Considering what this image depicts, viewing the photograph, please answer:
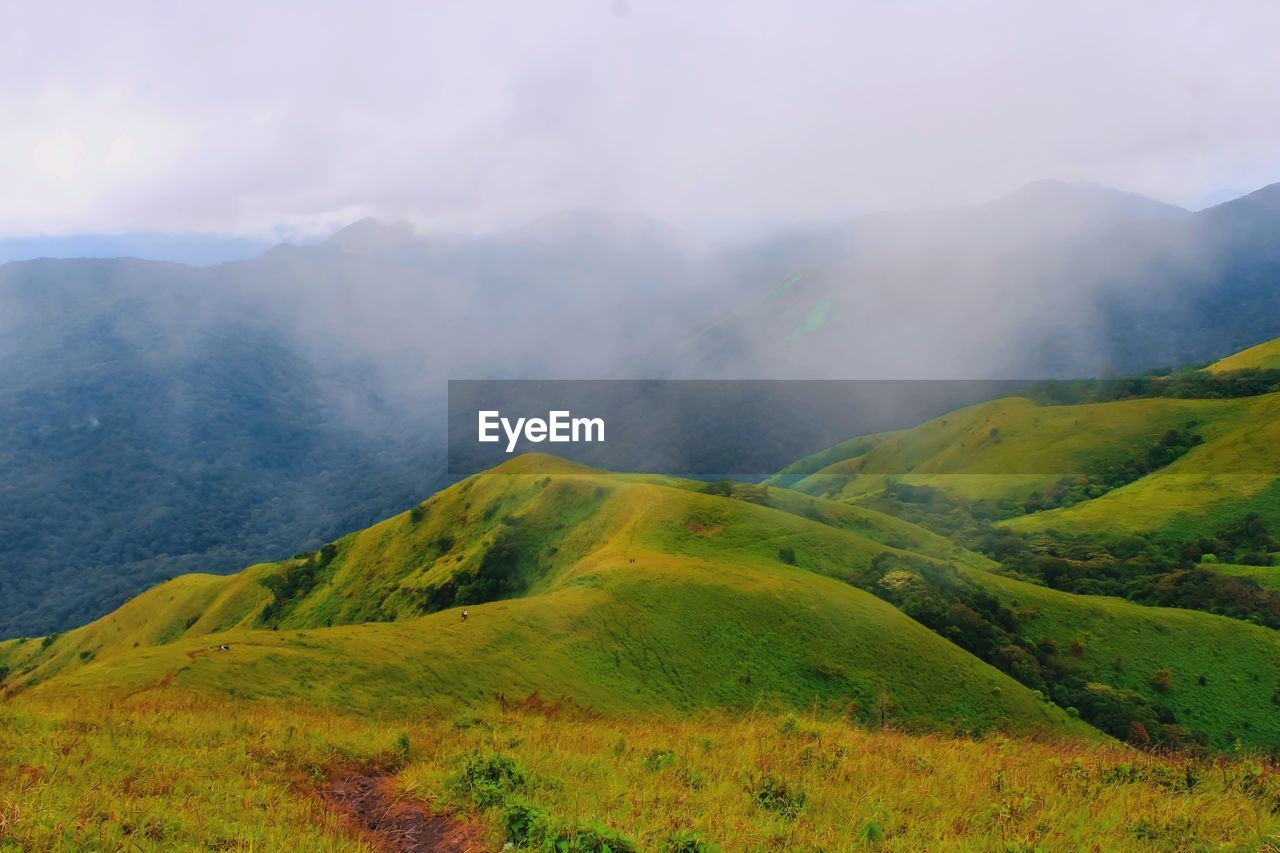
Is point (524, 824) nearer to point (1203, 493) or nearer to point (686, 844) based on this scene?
point (686, 844)

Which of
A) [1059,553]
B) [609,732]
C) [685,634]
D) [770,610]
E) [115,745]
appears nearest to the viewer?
[115,745]

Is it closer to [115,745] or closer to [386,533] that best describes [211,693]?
[115,745]

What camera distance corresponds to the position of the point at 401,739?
49.3ft

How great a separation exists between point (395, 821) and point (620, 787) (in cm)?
351

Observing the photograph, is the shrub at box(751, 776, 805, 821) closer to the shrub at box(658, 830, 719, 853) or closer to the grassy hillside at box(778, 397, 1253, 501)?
the shrub at box(658, 830, 719, 853)

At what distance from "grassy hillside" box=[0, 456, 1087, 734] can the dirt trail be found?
15.3 meters

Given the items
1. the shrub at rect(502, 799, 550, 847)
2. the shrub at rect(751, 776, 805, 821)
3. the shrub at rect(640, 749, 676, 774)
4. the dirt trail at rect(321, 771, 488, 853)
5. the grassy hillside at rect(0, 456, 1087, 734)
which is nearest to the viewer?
the shrub at rect(502, 799, 550, 847)

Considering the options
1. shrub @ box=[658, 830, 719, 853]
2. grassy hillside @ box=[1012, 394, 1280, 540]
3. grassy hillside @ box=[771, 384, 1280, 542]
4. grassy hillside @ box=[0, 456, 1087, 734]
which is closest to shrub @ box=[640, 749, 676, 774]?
shrub @ box=[658, 830, 719, 853]

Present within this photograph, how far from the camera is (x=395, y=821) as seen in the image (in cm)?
1117

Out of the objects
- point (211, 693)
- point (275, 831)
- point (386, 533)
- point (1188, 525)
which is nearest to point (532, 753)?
point (275, 831)

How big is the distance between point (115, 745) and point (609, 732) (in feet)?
31.1

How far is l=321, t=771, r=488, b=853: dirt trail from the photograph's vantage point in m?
10.3

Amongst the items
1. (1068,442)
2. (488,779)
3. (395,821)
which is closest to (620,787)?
(488,779)

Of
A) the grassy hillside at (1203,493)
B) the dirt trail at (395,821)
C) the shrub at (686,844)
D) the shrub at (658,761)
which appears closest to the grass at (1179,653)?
the grassy hillside at (1203,493)
